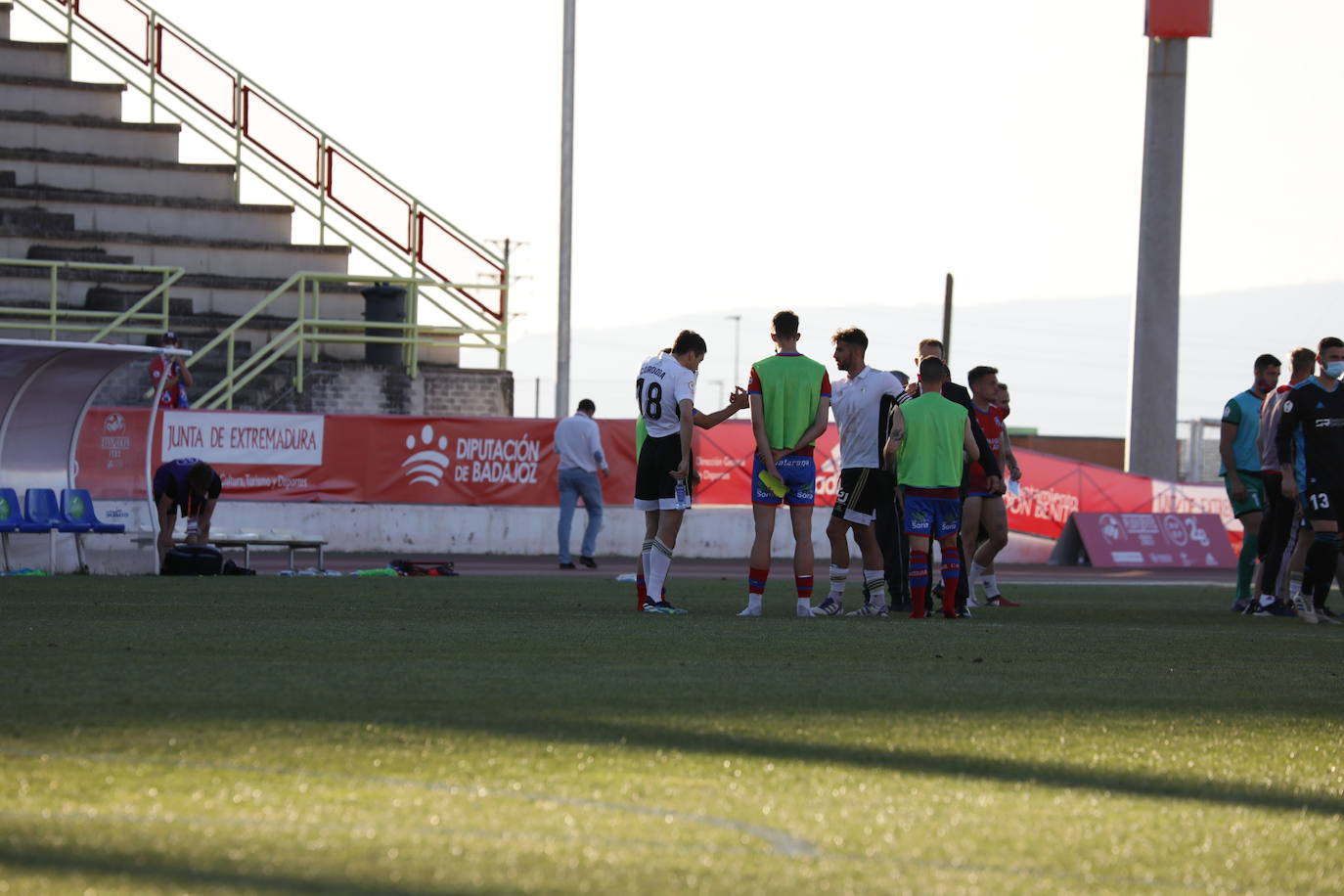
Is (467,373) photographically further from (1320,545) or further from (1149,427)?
(1320,545)

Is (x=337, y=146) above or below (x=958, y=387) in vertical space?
above

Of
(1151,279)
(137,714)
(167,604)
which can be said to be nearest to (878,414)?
(167,604)

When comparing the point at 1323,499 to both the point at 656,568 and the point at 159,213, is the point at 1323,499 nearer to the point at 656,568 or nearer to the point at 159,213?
the point at 656,568

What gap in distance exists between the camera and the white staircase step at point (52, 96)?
34.8 metres

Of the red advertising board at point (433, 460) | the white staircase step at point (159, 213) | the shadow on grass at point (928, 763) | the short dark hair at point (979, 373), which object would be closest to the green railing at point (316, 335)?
the white staircase step at point (159, 213)

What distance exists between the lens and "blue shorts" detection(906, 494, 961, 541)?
13.1 metres

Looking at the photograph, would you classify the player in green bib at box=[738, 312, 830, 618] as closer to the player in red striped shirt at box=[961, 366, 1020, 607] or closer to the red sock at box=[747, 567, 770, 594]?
the red sock at box=[747, 567, 770, 594]

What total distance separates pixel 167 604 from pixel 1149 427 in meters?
24.1

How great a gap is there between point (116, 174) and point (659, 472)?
931 inches

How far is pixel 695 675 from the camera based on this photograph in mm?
8758

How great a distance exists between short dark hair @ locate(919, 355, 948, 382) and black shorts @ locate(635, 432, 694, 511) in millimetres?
1817

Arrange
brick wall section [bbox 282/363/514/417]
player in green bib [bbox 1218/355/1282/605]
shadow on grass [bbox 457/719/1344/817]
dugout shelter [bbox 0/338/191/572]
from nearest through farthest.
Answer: shadow on grass [bbox 457/719/1344/817]
player in green bib [bbox 1218/355/1282/605]
dugout shelter [bbox 0/338/191/572]
brick wall section [bbox 282/363/514/417]

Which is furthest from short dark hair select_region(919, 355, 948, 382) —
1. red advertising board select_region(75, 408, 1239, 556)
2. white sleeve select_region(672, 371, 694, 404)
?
red advertising board select_region(75, 408, 1239, 556)

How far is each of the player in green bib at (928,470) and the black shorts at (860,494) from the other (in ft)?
0.85
